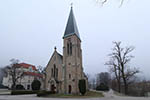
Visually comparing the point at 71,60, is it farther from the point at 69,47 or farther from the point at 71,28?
the point at 71,28

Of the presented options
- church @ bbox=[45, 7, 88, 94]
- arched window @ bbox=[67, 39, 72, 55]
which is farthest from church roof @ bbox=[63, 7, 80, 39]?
arched window @ bbox=[67, 39, 72, 55]

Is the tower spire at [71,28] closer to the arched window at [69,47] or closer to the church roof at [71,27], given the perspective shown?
the church roof at [71,27]

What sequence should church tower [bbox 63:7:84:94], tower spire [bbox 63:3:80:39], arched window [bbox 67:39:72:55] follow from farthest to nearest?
1. tower spire [bbox 63:3:80:39]
2. arched window [bbox 67:39:72:55]
3. church tower [bbox 63:7:84:94]

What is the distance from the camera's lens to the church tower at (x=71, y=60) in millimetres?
30359

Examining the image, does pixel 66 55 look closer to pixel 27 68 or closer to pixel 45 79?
pixel 45 79

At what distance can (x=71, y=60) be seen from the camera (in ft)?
105

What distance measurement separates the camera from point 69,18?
3706 cm

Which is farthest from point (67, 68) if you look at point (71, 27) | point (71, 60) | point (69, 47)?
point (71, 27)

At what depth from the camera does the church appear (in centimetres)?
3056

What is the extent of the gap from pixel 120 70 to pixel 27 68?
141 ft

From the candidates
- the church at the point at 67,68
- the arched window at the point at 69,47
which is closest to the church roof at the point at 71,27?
the church at the point at 67,68

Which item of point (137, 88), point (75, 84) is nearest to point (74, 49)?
point (75, 84)

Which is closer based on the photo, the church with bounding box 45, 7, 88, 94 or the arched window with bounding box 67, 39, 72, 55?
the church with bounding box 45, 7, 88, 94

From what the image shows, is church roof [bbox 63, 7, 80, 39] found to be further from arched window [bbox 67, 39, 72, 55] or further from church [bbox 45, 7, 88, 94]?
arched window [bbox 67, 39, 72, 55]
